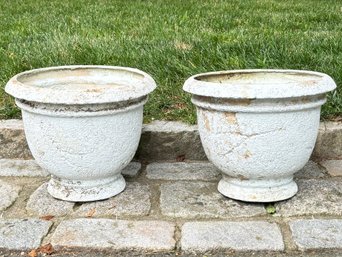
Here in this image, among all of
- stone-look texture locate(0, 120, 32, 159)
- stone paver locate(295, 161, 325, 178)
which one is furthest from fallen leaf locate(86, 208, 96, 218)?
stone paver locate(295, 161, 325, 178)

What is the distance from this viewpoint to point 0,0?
9016mm

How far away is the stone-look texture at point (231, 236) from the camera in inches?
106

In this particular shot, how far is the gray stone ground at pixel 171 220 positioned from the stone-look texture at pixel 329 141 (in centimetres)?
17

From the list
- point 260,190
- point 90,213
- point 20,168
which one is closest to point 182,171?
point 260,190

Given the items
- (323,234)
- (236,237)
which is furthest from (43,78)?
(323,234)

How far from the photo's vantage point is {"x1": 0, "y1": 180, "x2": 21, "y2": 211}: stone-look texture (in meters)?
3.19

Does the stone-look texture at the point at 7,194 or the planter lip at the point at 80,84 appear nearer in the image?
the planter lip at the point at 80,84

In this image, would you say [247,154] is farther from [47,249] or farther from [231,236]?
[47,249]

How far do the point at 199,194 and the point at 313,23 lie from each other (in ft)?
12.0

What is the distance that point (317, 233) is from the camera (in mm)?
2811

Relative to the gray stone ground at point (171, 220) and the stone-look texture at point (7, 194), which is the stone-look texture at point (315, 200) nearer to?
the gray stone ground at point (171, 220)

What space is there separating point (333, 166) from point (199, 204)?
995 mm

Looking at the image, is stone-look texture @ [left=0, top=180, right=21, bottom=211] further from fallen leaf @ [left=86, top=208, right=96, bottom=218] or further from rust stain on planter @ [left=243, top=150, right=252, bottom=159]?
rust stain on planter @ [left=243, top=150, right=252, bottom=159]

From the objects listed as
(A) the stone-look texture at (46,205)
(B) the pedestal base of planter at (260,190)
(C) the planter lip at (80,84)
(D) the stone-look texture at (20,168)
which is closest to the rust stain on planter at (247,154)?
(B) the pedestal base of planter at (260,190)
